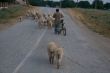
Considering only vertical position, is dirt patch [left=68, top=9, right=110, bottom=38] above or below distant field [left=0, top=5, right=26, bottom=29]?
below

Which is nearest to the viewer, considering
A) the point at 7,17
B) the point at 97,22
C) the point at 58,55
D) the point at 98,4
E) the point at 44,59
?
the point at 58,55

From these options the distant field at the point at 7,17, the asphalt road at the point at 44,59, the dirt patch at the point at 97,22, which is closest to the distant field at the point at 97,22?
the dirt patch at the point at 97,22

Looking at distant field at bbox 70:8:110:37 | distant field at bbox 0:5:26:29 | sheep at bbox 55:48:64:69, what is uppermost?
sheep at bbox 55:48:64:69

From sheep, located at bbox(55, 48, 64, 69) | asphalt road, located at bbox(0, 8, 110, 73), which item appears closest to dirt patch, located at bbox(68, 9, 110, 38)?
asphalt road, located at bbox(0, 8, 110, 73)

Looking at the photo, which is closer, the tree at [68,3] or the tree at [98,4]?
the tree at [98,4]

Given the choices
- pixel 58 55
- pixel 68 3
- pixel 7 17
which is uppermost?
pixel 58 55

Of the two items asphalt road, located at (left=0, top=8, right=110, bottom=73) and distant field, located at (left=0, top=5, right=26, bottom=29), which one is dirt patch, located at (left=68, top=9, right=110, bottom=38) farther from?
asphalt road, located at (left=0, top=8, right=110, bottom=73)

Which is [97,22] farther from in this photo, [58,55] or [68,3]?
[68,3]

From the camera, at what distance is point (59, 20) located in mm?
26578

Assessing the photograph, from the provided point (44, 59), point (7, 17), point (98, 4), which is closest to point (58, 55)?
point (44, 59)

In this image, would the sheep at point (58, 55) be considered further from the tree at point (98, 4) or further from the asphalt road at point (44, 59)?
the tree at point (98, 4)

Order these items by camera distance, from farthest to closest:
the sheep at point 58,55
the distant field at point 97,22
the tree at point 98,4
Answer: the tree at point 98,4 → the distant field at point 97,22 → the sheep at point 58,55

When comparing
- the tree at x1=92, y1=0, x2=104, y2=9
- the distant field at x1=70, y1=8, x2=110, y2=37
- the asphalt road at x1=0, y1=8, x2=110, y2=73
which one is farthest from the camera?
the tree at x1=92, y1=0, x2=104, y2=9

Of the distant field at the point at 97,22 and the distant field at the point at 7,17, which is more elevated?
the distant field at the point at 7,17
